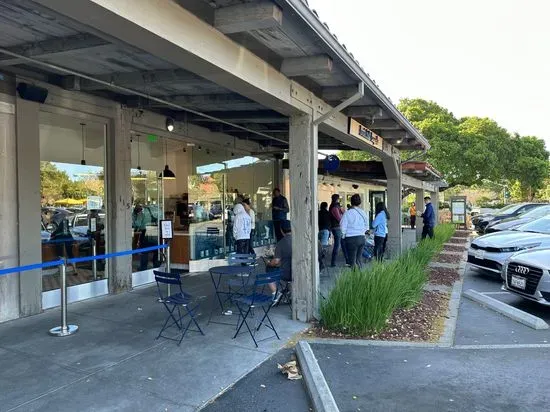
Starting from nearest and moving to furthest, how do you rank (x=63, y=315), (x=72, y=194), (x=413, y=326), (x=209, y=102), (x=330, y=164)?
(x=63, y=315)
(x=413, y=326)
(x=209, y=102)
(x=72, y=194)
(x=330, y=164)

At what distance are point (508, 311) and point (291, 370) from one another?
4.06 m

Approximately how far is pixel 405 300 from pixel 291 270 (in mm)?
1721

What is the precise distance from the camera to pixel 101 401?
3.56 metres

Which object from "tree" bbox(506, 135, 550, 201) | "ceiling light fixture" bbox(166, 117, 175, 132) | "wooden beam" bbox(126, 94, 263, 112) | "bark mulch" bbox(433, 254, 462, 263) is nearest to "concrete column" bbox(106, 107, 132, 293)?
"wooden beam" bbox(126, 94, 263, 112)

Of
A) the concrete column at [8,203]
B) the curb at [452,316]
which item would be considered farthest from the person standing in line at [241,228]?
the concrete column at [8,203]

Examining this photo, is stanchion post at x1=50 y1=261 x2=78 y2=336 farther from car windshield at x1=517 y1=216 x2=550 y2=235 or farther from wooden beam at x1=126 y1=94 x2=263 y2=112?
car windshield at x1=517 y1=216 x2=550 y2=235

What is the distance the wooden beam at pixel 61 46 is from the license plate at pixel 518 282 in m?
6.45

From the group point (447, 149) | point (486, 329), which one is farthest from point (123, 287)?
point (447, 149)

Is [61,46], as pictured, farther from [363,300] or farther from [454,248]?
[454,248]

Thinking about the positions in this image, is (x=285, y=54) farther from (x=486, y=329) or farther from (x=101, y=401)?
(x=486, y=329)

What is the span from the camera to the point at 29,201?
6.01m

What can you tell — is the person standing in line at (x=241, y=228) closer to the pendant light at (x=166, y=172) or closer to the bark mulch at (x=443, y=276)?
the pendant light at (x=166, y=172)

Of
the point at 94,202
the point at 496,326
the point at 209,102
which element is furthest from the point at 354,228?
the point at 94,202

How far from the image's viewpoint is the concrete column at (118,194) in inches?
291
